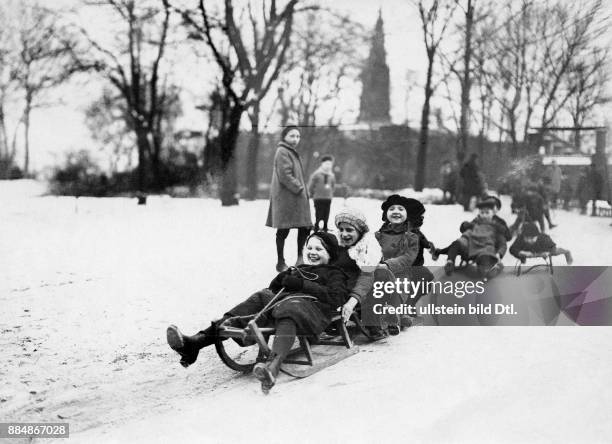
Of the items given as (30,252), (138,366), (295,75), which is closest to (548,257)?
(295,75)

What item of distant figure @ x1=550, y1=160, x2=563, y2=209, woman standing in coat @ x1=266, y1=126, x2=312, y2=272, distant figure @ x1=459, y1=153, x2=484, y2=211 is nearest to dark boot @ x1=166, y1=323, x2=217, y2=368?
woman standing in coat @ x1=266, y1=126, x2=312, y2=272

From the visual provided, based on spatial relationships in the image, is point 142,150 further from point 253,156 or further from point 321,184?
point 321,184

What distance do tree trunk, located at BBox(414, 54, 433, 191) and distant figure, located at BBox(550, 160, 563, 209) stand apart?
2.36ft

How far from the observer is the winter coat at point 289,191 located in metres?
3.29

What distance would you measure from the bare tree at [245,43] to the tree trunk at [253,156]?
0.03 metres

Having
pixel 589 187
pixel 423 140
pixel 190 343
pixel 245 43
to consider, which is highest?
pixel 245 43

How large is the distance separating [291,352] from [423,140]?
1.36m

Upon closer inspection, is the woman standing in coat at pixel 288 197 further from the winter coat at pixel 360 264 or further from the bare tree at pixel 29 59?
the bare tree at pixel 29 59

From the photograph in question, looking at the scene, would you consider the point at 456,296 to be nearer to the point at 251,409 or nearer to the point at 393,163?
the point at 393,163

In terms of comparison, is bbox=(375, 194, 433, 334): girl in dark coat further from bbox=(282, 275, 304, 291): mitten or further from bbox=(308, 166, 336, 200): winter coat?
bbox=(282, 275, 304, 291): mitten

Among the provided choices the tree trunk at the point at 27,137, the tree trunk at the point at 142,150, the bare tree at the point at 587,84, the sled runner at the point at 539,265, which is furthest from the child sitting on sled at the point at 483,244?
the tree trunk at the point at 27,137

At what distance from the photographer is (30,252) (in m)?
3.21

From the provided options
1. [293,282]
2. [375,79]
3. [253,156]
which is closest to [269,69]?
[253,156]

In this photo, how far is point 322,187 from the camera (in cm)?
324
